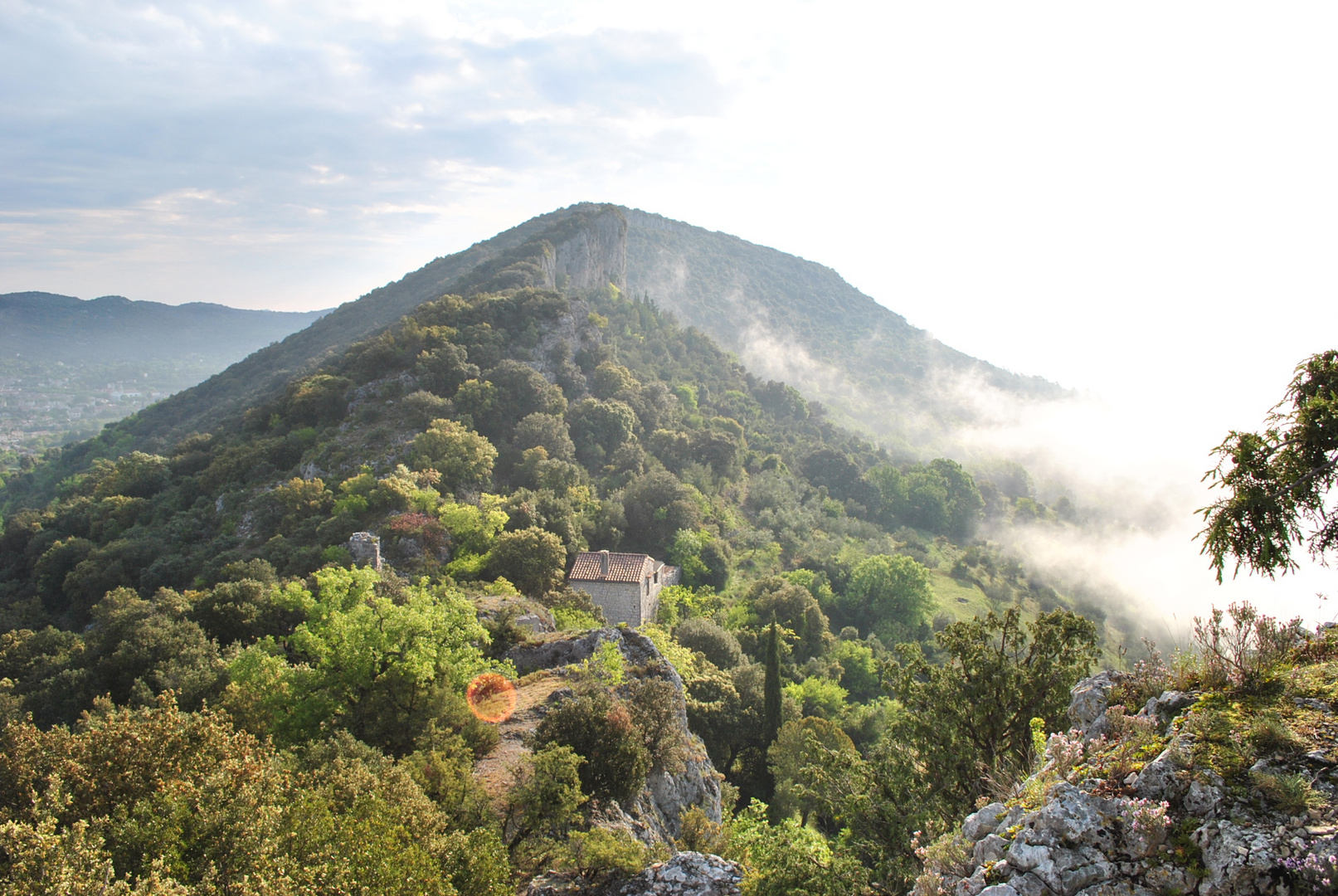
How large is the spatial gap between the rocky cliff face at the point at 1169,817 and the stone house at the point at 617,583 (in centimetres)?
2846

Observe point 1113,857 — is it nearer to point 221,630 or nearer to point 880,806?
point 880,806

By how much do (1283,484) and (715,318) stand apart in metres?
156

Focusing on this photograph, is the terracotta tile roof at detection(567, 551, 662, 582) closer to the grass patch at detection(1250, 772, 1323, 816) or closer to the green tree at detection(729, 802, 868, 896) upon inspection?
the green tree at detection(729, 802, 868, 896)

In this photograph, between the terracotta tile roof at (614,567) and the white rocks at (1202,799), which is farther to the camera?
the terracotta tile roof at (614,567)

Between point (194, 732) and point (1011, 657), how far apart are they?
14893 mm

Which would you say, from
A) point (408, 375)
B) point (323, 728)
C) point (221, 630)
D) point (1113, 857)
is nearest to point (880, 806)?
point (1113, 857)

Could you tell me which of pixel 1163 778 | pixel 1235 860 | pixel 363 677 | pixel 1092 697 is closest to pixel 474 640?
pixel 363 677

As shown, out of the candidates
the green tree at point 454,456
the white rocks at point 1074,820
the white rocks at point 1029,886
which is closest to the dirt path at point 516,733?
the white rocks at point 1029,886

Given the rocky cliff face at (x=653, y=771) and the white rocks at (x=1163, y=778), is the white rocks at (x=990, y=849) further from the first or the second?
the rocky cliff face at (x=653, y=771)

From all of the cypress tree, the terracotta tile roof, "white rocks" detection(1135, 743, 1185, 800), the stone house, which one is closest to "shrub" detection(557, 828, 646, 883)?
"white rocks" detection(1135, 743, 1185, 800)

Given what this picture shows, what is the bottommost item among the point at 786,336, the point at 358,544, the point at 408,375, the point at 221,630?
the point at 221,630

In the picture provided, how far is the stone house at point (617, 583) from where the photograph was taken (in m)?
35.1

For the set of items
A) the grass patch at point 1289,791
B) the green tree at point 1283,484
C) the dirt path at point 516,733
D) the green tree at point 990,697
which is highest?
the green tree at point 1283,484

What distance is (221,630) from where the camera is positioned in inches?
923
